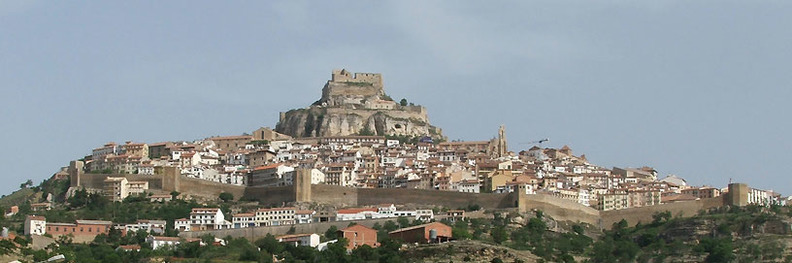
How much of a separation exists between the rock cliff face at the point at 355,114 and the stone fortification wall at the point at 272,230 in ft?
72.8

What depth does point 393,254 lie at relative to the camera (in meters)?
61.2

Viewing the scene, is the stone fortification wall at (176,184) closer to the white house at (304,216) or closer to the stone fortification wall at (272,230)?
the white house at (304,216)

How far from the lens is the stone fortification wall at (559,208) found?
78.2 m

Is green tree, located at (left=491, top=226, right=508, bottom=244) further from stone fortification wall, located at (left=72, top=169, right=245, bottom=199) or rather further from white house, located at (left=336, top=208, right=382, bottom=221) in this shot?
stone fortification wall, located at (left=72, top=169, right=245, bottom=199)

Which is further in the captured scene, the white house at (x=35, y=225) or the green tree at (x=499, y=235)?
the white house at (x=35, y=225)

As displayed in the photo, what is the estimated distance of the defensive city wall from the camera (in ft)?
259

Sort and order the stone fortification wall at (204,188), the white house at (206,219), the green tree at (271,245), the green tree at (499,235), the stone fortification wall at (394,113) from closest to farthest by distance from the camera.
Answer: the green tree at (271,245)
the green tree at (499,235)
the white house at (206,219)
the stone fortification wall at (204,188)
the stone fortification wall at (394,113)

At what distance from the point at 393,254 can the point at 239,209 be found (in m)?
20.1

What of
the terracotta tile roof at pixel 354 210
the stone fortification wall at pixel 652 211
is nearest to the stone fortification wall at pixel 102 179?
the terracotta tile roof at pixel 354 210

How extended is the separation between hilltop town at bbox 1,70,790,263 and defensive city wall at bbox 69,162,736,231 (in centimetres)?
6

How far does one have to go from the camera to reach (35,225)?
7369cm

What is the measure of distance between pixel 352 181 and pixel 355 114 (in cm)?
1399

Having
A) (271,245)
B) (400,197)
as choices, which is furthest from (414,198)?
(271,245)

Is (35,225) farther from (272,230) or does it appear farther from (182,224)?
(272,230)
